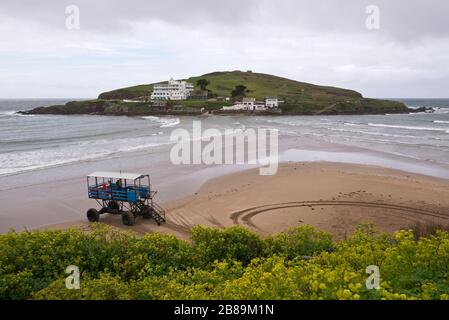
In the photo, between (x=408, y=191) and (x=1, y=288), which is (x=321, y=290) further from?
(x=408, y=191)

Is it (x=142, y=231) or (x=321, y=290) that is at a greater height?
(x=321, y=290)

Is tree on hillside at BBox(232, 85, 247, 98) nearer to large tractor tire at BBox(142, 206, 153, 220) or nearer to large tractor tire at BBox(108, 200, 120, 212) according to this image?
large tractor tire at BBox(108, 200, 120, 212)

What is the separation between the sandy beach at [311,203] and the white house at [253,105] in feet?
317

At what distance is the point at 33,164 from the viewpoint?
3969cm

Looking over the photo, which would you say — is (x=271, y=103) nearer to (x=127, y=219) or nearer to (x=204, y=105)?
(x=204, y=105)

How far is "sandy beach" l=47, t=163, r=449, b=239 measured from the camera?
21.6m

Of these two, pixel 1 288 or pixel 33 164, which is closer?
pixel 1 288

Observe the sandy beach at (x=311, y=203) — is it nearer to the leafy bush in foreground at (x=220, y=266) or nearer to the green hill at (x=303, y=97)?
the leafy bush in foreground at (x=220, y=266)

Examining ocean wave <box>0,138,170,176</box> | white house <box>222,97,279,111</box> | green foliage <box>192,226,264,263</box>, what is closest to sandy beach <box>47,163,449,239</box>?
green foliage <box>192,226,264,263</box>

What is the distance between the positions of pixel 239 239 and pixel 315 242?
2.40 m

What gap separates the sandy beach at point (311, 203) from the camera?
2158 centimetres

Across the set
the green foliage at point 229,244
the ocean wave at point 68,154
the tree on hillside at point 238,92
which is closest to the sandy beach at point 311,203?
the green foliage at point 229,244

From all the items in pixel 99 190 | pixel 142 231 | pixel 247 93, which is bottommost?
pixel 142 231
